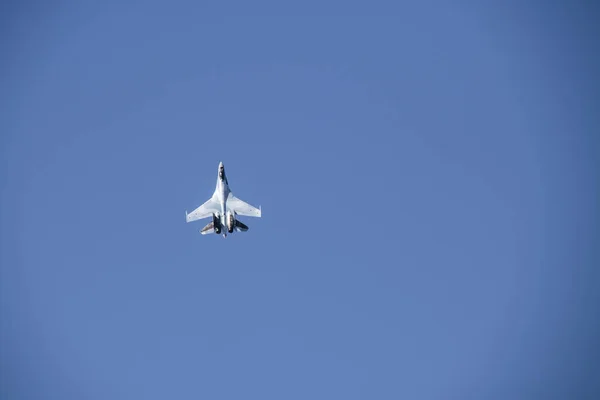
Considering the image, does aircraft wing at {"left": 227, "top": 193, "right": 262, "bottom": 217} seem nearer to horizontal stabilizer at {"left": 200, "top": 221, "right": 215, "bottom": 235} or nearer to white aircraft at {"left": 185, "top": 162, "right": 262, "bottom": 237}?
white aircraft at {"left": 185, "top": 162, "right": 262, "bottom": 237}

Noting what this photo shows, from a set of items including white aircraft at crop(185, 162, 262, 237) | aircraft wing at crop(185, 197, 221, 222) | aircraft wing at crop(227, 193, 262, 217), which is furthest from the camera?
aircraft wing at crop(227, 193, 262, 217)

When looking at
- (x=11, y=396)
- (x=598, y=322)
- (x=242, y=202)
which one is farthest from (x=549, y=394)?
(x=11, y=396)

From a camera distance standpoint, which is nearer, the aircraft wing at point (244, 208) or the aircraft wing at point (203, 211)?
the aircraft wing at point (203, 211)

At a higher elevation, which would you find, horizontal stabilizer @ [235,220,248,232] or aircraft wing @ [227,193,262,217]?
aircraft wing @ [227,193,262,217]

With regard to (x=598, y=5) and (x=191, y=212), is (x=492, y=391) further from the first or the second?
(x=598, y=5)

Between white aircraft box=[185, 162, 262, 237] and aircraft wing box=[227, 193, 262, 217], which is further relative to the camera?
aircraft wing box=[227, 193, 262, 217]

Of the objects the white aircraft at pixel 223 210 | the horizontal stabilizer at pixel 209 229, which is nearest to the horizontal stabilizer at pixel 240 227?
the white aircraft at pixel 223 210

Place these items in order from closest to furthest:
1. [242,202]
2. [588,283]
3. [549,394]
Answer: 1. [242,202]
2. [549,394]
3. [588,283]

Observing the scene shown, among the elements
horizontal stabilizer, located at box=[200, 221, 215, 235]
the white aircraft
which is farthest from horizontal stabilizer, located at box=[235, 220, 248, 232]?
horizontal stabilizer, located at box=[200, 221, 215, 235]

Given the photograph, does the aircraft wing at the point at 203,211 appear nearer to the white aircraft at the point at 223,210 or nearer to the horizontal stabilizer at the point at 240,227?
the white aircraft at the point at 223,210

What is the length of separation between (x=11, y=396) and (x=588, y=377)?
97.8m

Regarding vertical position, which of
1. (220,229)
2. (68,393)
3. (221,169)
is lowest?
(68,393)

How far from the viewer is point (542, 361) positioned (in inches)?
4402

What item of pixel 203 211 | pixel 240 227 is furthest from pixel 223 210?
pixel 203 211
